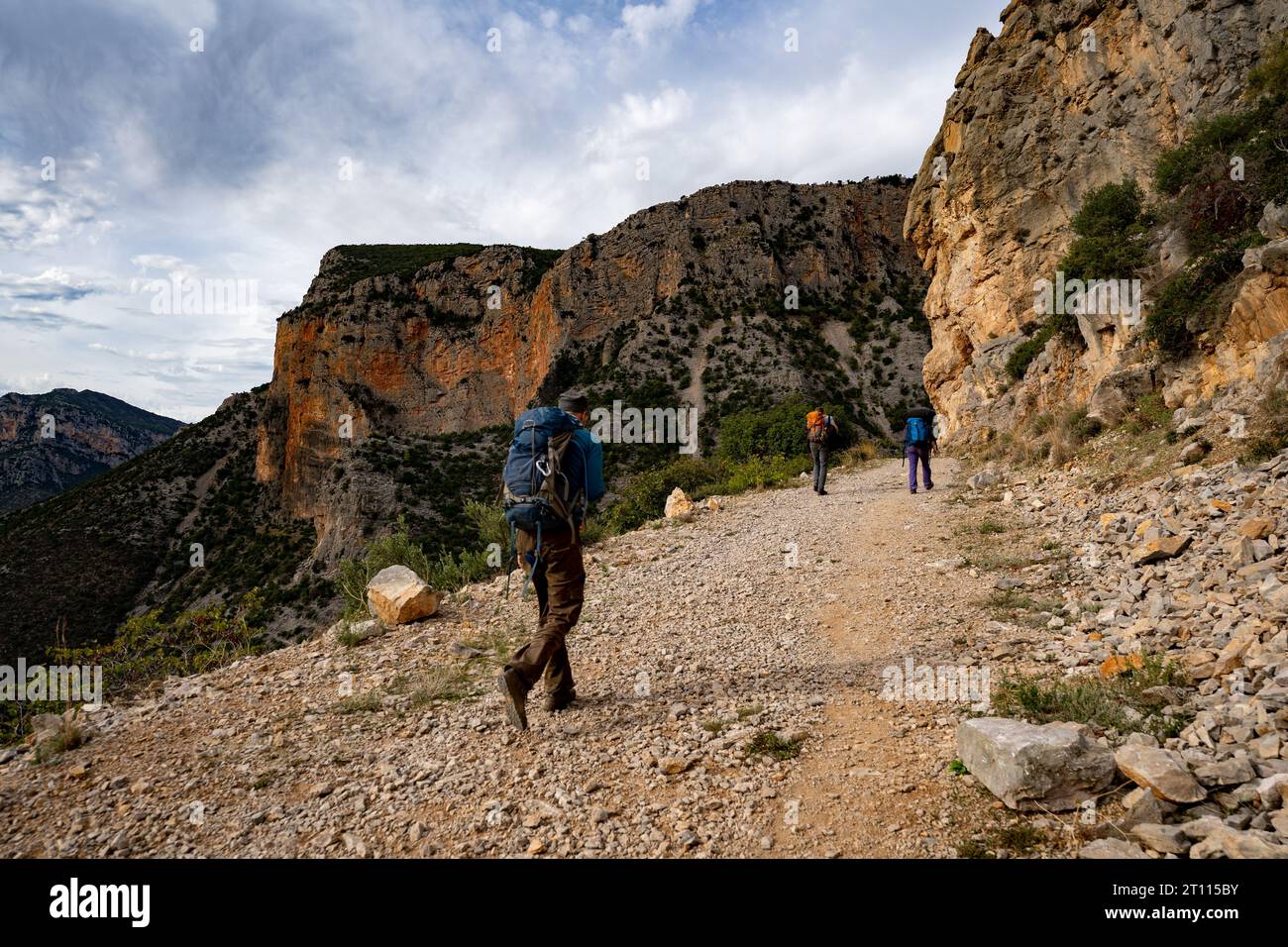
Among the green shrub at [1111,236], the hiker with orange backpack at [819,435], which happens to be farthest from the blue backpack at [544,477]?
the green shrub at [1111,236]

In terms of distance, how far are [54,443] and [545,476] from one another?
121 meters

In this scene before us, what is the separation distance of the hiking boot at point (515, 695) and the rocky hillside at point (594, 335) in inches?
1535

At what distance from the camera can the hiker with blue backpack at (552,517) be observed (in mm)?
4129

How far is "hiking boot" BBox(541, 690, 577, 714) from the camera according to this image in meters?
Answer: 4.35

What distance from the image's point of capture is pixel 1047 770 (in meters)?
2.71

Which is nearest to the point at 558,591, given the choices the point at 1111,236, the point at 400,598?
the point at 400,598

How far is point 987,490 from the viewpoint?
1127cm

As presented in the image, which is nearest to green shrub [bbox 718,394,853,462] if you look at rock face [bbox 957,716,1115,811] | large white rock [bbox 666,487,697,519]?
large white rock [bbox 666,487,697,519]

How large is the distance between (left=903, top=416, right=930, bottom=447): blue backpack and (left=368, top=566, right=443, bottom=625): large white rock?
32.8ft

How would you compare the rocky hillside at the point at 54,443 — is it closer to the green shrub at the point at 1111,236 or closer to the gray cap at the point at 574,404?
the gray cap at the point at 574,404
